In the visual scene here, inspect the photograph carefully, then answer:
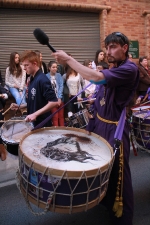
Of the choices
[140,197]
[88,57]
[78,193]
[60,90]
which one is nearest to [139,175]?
[140,197]

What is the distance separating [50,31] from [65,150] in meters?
5.84

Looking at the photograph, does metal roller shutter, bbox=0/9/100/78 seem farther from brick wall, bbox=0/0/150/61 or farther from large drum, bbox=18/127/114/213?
large drum, bbox=18/127/114/213

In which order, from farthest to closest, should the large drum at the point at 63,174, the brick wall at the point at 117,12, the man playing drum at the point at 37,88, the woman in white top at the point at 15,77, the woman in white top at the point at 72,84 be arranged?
the brick wall at the point at 117,12 → the woman in white top at the point at 72,84 → the woman in white top at the point at 15,77 → the man playing drum at the point at 37,88 → the large drum at the point at 63,174

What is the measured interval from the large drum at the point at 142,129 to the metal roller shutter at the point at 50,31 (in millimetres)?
4644

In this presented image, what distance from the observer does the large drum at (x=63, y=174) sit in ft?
5.77

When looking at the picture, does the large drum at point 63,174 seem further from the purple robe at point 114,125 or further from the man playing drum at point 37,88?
the man playing drum at point 37,88

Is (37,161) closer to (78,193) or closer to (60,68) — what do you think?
(78,193)

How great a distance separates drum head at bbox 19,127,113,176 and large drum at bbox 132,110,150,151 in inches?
28.9

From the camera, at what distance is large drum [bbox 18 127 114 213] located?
1758 millimetres

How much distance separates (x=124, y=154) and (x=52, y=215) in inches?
46.5

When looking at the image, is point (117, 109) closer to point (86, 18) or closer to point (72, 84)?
point (72, 84)

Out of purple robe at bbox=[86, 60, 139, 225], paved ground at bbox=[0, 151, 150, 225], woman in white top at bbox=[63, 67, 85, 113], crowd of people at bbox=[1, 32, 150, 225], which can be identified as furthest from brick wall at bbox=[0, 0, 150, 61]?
purple robe at bbox=[86, 60, 139, 225]

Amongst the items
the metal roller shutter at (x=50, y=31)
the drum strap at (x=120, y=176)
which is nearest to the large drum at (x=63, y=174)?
the drum strap at (x=120, y=176)

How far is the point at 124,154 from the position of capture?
246 centimetres
